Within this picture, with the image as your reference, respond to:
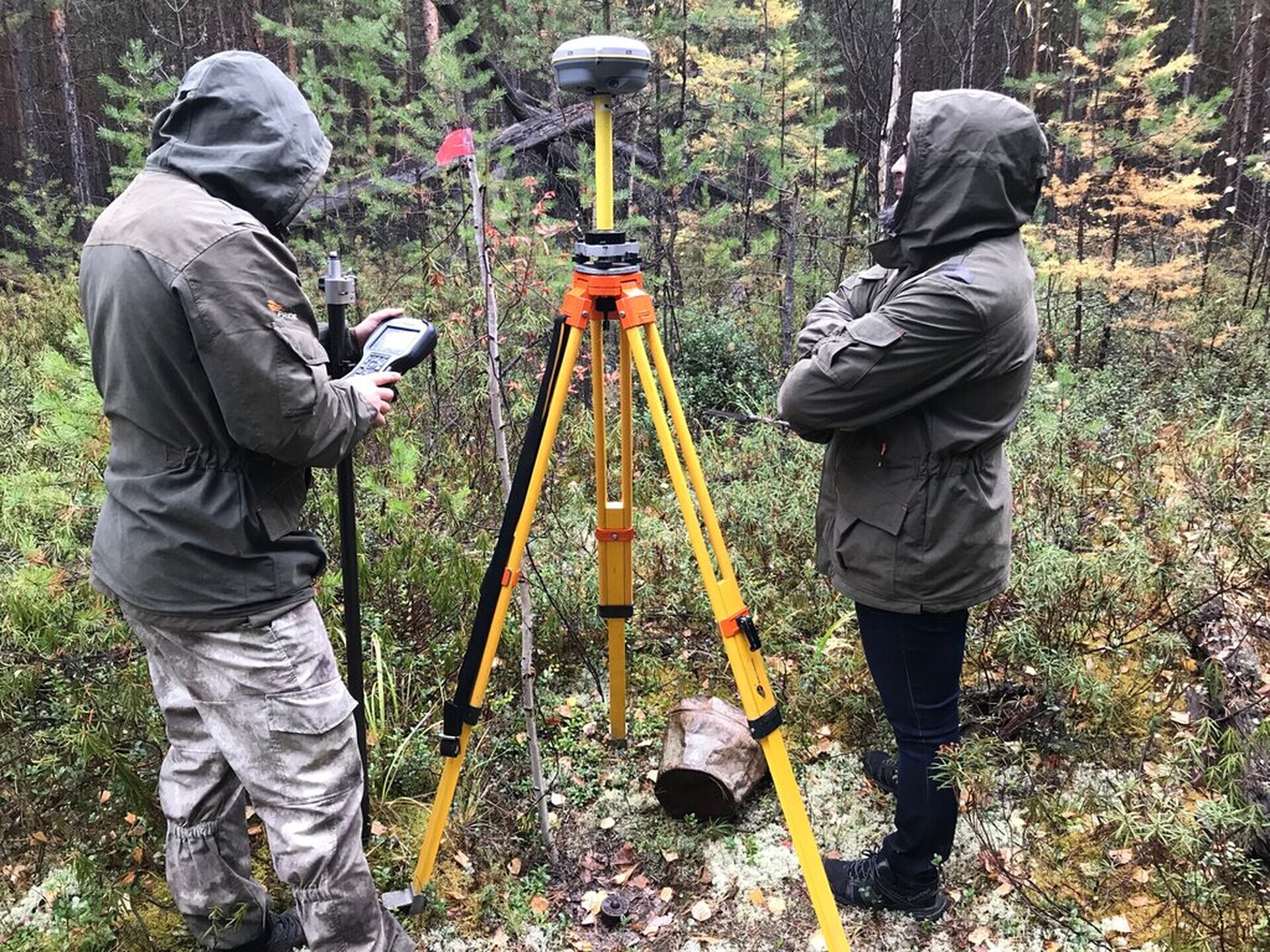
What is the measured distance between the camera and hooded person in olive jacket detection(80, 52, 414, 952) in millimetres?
1622

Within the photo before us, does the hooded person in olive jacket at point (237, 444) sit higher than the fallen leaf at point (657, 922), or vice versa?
the hooded person in olive jacket at point (237, 444)

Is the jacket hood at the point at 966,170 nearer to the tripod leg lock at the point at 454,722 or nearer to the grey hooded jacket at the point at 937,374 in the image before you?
the grey hooded jacket at the point at 937,374

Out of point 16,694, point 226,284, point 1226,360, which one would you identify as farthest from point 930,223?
point 1226,360

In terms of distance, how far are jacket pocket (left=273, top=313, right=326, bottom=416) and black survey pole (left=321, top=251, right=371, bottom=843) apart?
0.27m

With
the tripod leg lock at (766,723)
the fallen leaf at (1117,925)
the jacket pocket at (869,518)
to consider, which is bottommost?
the fallen leaf at (1117,925)

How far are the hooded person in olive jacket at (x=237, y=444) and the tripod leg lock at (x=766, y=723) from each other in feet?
3.20

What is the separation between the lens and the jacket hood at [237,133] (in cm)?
171

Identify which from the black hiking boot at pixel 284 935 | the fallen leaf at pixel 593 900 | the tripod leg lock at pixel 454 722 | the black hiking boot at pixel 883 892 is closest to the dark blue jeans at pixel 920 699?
the black hiking boot at pixel 883 892

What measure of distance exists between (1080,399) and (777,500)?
11.0 feet

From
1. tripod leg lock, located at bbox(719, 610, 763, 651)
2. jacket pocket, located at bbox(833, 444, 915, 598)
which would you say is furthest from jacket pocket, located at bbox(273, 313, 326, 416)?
jacket pocket, located at bbox(833, 444, 915, 598)

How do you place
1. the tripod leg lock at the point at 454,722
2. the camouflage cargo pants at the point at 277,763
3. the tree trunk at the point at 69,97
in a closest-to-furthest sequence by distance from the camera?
the camouflage cargo pants at the point at 277,763
the tripod leg lock at the point at 454,722
the tree trunk at the point at 69,97

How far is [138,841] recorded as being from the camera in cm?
253

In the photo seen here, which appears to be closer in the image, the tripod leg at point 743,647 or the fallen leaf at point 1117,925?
the tripod leg at point 743,647

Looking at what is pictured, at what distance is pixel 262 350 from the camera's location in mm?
1627
